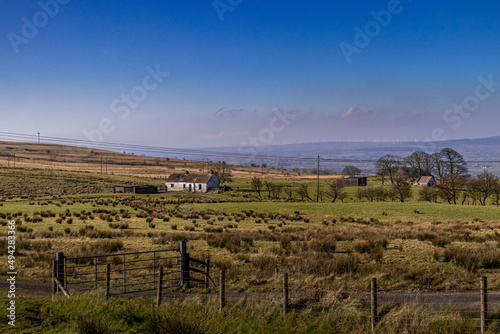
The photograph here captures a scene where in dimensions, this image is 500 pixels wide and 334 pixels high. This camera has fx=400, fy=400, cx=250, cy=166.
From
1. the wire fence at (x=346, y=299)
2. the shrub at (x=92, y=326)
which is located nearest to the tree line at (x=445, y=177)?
the wire fence at (x=346, y=299)

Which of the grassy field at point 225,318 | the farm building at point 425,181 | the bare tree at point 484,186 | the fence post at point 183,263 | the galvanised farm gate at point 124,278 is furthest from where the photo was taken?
the farm building at point 425,181

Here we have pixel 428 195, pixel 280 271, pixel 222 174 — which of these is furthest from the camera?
pixel 222 174

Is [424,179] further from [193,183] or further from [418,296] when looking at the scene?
[418,296]

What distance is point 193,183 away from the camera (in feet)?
325

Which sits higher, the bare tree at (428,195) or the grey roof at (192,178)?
the grey roof at (192,178)

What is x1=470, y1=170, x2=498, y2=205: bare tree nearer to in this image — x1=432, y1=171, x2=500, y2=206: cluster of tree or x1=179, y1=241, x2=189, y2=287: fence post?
x1=432, y1=171, x2=500, y2=206: cluster of tree

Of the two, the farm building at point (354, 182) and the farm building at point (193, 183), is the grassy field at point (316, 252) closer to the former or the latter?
the farm building at point (193, 183)

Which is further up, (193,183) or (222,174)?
(222,174)

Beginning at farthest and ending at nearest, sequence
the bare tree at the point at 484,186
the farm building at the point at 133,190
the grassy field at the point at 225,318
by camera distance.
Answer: the farm building at the point at 133,190
the bare tree at the point at 484,186
the grassy field at the point at 225,318

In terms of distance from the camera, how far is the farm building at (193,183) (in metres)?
97.9

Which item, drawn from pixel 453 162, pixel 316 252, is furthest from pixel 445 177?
pixel 316 252

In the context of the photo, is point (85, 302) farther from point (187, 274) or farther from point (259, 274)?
point (259, 274)

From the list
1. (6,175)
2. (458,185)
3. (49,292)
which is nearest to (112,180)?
(6,175)

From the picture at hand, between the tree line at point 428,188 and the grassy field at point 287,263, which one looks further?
the tree line at point 428,188
